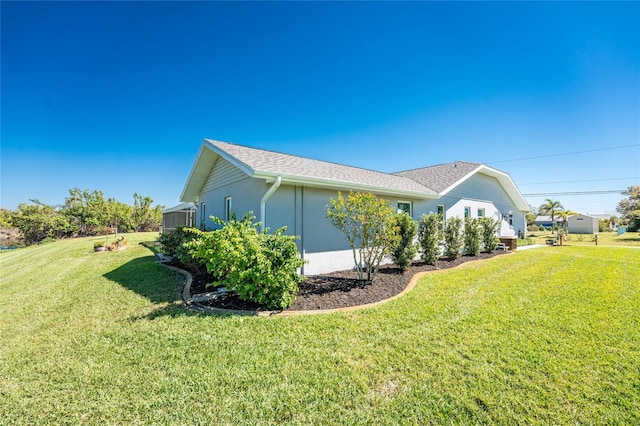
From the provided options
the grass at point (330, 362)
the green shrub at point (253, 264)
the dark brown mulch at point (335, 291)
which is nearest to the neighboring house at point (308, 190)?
the dark brown mulch at point (335, 291)

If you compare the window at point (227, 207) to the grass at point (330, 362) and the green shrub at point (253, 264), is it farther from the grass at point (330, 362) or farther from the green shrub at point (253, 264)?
the green shrub at point (253, 264)

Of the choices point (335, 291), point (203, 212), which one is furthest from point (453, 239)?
point (203, 212)

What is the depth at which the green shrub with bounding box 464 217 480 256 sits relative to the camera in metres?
12.1

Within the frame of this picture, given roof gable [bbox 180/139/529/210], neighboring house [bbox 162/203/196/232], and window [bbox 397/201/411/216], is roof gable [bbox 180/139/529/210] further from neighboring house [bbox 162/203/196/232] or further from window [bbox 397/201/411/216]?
neighboring house [bbox 162/203/196/232]

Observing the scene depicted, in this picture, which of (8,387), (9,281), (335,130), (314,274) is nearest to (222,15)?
(335,130)

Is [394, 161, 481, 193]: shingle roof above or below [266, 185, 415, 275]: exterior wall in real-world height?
above

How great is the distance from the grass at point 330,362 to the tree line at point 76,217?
24.1 meters

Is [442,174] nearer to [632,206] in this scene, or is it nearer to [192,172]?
[192,172]

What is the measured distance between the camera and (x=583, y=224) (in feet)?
134

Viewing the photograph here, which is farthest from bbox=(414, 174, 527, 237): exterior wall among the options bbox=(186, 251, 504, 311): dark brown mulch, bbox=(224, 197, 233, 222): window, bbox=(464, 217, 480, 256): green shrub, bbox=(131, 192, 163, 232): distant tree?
bbox=(131, 192, 163, 232): distant tree

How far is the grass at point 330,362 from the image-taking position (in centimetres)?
251

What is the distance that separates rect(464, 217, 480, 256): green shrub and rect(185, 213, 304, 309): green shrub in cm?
1029

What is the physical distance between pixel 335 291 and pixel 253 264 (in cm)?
234

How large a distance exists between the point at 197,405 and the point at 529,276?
386 inches
